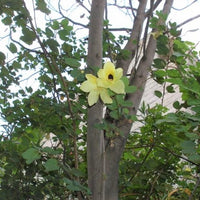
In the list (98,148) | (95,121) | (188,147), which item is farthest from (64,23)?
(188,147)

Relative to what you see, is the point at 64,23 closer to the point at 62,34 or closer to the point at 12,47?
the point at 62,34

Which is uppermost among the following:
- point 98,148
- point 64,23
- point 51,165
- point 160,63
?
point 64,23

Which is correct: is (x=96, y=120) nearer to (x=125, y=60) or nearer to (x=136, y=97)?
(x=136, y=97)

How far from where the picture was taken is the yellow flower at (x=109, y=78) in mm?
749

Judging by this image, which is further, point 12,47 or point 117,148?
point 117,148

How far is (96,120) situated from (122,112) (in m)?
0.12

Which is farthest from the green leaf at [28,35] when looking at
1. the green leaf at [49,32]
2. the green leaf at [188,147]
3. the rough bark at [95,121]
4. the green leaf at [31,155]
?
the green leaf at [188,147]

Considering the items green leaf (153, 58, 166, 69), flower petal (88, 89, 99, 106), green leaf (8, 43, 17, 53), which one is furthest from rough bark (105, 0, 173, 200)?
green leaf (8, 43, 17, 53)

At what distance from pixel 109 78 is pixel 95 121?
414mm

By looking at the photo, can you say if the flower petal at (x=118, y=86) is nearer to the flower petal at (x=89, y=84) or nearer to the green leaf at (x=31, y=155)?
the flower petal at (x=89, y=84)

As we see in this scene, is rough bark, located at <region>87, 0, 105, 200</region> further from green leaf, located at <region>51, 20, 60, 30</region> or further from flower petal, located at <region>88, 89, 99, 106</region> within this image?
flower petal, located at <region>88, 89, 99, 106</region>

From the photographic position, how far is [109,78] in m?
0.76

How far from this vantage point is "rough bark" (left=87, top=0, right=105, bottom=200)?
1140mm

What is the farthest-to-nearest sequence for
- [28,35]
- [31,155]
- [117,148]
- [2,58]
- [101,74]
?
[117,148]
[2,58]
[28,35]
[31,155]
[101,74]
